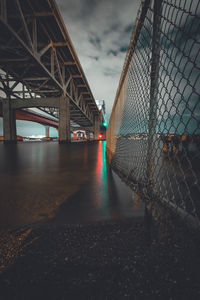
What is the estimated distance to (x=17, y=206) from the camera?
1.38m

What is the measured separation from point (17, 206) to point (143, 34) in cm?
238

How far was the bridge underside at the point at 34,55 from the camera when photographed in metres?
7.44

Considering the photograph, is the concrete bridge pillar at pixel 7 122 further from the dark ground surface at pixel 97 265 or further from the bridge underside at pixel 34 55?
the dark ground surface at pixel 97 265

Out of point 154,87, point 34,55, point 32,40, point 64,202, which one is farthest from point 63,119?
point 154,87

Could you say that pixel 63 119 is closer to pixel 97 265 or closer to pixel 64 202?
pixel 64 202

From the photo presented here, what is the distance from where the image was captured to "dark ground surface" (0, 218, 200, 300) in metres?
0.58

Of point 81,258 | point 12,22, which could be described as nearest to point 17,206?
point 81,258

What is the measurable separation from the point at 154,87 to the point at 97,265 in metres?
1.31

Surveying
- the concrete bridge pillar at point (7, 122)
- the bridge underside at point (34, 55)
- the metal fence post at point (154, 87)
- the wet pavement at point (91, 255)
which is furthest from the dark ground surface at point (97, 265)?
the concrete bridge pillar at point (7, 122)

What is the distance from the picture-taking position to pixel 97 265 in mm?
701

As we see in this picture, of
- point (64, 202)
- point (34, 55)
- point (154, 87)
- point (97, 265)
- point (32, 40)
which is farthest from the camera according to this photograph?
point (32, 40)

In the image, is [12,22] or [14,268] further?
[12,22]

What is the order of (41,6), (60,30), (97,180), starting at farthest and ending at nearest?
(60,30), (41,6), (97,180)

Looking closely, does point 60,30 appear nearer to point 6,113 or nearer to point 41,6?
point 41,6
